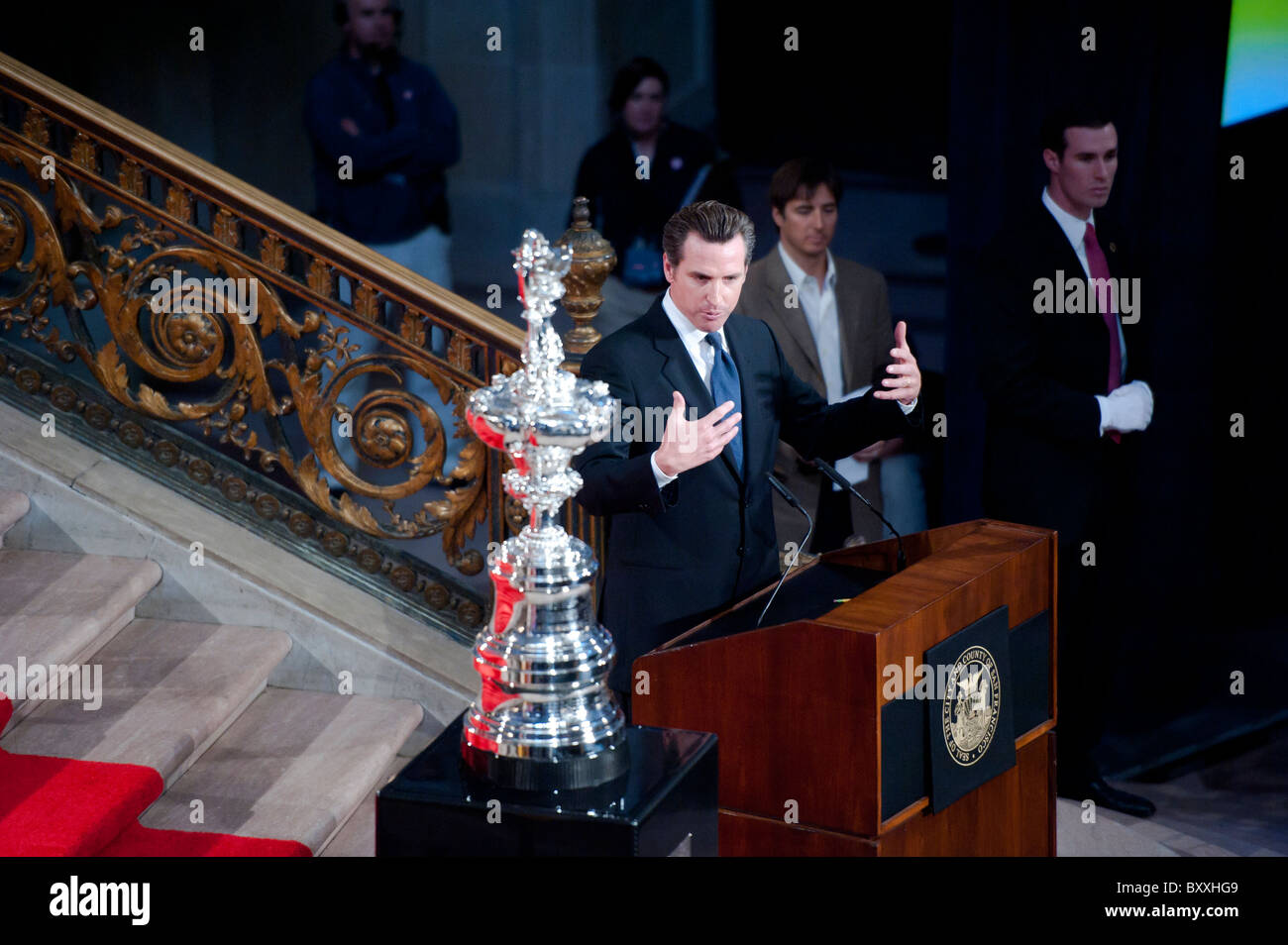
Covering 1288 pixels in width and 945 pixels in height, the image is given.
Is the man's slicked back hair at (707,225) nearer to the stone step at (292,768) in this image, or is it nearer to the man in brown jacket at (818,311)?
the stone step at (292,768)

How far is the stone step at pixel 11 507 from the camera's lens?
4.16 metres

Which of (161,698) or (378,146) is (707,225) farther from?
(378,146)

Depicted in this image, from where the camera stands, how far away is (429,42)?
787cm

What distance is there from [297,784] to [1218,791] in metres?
3.12

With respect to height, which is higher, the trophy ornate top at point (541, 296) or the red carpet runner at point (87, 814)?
the trophy ornate top at point (541, 296)

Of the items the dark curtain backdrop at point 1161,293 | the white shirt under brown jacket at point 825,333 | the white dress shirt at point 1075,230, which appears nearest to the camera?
the white dress shirt at point 1075,230

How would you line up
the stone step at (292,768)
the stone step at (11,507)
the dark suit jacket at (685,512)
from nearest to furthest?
the dark suit jacket at (685,512), the stone step at (292,768), the stone step at (11,507)

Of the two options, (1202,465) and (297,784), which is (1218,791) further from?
(297,784)

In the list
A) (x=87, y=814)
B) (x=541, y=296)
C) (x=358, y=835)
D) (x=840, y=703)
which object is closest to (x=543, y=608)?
(x=541, y=296)

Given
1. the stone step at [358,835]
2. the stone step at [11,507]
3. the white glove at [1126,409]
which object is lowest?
the stone step at [358,835]

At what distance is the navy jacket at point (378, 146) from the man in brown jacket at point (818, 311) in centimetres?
245

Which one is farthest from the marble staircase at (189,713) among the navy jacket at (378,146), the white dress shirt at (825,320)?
the navy jacket at (378,146)

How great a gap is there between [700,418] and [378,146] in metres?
4.09

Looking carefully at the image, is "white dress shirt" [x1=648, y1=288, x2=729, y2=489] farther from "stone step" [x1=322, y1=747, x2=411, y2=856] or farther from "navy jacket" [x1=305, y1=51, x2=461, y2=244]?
"navy jacket" [x1=305, y1=51, x2=461, y2=244]
